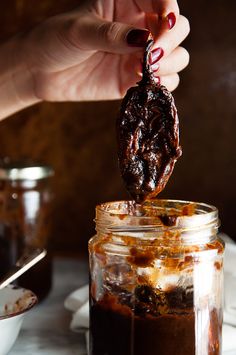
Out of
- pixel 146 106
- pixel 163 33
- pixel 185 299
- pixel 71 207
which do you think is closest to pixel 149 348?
pixel 185 299

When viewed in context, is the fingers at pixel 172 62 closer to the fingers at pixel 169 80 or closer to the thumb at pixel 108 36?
the fingers at pixel 169 80

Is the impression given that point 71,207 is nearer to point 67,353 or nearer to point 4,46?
point 4,46

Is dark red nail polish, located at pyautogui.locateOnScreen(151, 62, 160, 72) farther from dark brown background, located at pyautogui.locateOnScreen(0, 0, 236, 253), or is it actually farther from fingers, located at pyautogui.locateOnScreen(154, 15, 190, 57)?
dark brown background, located at pyautogui.locateOnScreen(0, 0, 236, 253)

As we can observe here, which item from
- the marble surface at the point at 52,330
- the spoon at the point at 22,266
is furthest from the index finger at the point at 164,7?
the marble surface at the point at 52,330

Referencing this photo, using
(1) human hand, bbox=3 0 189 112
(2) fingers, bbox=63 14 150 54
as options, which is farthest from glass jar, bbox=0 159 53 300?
(2) fingers, bbox=63 14 150 54

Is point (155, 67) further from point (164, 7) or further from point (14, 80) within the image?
point (14, 80)

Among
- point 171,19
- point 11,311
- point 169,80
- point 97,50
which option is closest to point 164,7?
point 171,19
